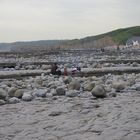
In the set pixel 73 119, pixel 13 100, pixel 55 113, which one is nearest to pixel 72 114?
pixel 55 113

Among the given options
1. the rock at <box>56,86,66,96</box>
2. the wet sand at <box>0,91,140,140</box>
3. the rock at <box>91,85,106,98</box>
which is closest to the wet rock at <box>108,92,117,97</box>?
the wet sand at <box>0,91,140,140</box>

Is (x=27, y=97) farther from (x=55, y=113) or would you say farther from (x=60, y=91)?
(x=55, y=113)

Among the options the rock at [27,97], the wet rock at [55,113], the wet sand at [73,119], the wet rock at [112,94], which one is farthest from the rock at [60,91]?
the wet rock at [55,113]

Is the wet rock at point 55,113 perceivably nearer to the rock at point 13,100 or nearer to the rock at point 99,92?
the rock at point 13,100

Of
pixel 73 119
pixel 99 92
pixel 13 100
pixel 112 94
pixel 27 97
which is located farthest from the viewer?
pixel 112 94

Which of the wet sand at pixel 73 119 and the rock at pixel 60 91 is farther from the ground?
the rock at pixel 60 91

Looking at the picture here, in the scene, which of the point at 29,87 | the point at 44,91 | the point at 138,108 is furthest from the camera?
the point at 29,87

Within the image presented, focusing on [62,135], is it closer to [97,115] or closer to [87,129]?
[87,129]

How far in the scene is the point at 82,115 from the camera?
14.2 m

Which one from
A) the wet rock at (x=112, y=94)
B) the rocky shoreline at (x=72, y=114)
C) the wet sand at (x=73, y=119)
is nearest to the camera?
the wet sand at (x=73, y=119)

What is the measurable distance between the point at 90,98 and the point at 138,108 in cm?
320

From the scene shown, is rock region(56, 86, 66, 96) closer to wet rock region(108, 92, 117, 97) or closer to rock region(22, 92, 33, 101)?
rock region(22, 92, 33, 101)

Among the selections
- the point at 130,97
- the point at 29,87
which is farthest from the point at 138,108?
the point at 29,87

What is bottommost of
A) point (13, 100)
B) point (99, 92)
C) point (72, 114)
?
point (72, 114)
